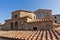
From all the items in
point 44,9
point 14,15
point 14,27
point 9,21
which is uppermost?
point 44,9

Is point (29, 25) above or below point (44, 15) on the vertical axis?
below

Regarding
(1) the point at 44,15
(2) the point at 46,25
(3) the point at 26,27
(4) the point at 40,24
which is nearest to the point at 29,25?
(3) the point at 26,27

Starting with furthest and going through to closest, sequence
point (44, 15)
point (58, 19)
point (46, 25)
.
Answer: point (58, 19)
point (44, 15)
point (46, 25)

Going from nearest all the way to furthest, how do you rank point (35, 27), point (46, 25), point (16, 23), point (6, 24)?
point (46, 25)
point (35, 27)
point (16, 23)
point (6, 24)

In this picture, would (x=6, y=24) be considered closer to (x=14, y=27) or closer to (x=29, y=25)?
(x=14, y=27)

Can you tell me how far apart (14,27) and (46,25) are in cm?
816

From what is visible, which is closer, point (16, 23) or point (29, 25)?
point (29, 25)

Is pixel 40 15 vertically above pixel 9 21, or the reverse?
pixel 40 15

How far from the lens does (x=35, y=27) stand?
58.2 feet

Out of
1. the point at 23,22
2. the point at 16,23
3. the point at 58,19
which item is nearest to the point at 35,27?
the point at 23,22

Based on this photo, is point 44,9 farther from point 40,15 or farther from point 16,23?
point 16,23

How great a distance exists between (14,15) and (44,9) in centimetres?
1164

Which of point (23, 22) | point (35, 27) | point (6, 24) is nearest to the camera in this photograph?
point (35, 27)

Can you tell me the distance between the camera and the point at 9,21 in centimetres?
2223
